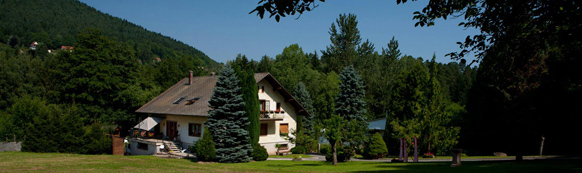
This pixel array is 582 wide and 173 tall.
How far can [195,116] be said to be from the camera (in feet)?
116

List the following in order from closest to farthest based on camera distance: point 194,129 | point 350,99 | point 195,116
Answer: point 195,116, point 194,129, point 350,99

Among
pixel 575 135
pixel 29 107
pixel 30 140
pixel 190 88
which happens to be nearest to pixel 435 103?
pixel 575 135

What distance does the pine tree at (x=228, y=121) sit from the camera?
2864 cm

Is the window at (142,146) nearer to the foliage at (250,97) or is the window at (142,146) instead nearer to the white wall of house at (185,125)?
the white wall of house at (185,125)

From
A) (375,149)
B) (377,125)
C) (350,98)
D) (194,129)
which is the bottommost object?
(375,149)

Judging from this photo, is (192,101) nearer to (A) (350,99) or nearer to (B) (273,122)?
(B) (273,122)

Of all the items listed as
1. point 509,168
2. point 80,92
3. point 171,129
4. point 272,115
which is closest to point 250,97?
point 272,115

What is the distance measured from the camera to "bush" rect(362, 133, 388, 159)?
33.4m

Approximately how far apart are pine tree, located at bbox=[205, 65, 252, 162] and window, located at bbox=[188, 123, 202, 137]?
5.90 metres

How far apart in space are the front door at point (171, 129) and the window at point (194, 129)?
2.14 meters

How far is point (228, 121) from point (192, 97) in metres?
10.6

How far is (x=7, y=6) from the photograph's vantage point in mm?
172500

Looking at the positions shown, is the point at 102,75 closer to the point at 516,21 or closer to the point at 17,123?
the point at 17,123

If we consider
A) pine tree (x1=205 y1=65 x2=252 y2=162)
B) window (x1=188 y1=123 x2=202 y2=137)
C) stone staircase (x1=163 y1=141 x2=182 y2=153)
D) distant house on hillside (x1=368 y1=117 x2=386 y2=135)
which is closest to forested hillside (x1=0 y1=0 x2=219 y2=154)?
stone staircase (x1=163 y1=141 x2=182 y2=153)
